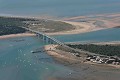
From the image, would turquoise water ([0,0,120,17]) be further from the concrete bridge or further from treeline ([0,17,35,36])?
the concrete bridge

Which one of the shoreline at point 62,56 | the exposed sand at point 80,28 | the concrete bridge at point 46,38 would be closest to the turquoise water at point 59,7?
the exposed sand at point 80,28

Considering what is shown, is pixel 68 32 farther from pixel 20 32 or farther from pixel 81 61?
pixel 81 61

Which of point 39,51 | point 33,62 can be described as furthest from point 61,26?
point 33,62

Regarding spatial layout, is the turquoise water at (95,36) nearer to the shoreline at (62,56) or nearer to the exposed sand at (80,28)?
the exposed sand at (80,28)

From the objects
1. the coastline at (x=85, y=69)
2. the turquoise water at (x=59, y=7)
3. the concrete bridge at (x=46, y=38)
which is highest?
the turquoise water at (x=59, y=7)

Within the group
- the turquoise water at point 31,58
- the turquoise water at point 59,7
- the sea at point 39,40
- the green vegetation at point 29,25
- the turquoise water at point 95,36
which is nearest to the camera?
the turquoise water at point 31,58

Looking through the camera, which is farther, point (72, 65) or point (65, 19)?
point (65, 19)
